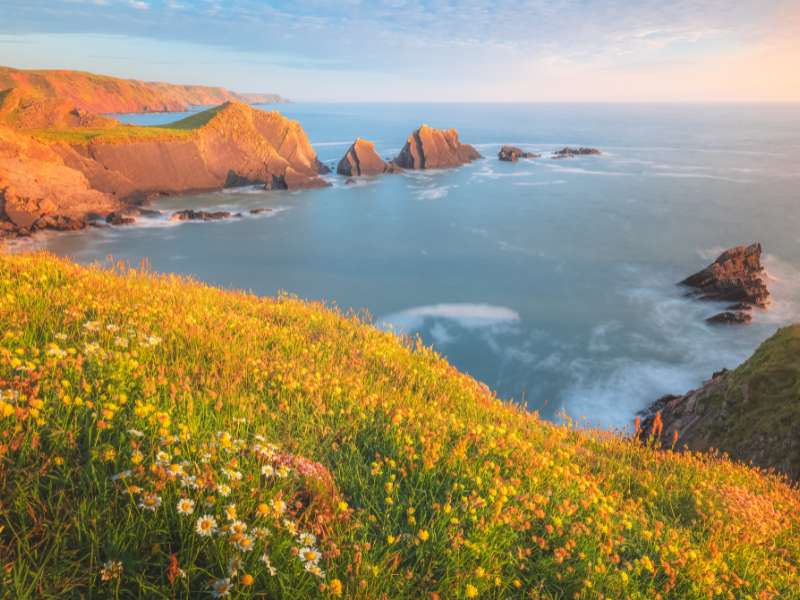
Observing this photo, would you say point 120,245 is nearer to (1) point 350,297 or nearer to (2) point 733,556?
(1) point 350,297

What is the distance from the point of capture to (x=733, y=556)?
4.37 m

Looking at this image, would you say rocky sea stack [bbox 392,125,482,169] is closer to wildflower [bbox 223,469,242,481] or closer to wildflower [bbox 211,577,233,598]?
wildflower [bbox 223,469,242,481]

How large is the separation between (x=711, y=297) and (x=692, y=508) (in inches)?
1358

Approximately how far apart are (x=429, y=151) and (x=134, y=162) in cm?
4956

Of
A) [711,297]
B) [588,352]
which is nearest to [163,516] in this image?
[588,352]

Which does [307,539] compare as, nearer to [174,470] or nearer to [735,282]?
[174,470]

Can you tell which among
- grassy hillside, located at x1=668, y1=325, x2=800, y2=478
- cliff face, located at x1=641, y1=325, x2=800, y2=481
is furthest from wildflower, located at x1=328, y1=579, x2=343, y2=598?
grassy hillside, located at x1=668, y1=325, x2=800, y2=478

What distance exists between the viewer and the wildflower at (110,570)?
2439 mm

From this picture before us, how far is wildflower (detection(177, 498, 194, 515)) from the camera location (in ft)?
8.70

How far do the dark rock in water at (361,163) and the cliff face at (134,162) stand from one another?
506cm

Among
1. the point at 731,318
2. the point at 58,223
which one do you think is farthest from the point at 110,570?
the point at 58,223

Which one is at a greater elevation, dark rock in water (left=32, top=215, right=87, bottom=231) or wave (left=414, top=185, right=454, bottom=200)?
wave (left=414, top=185, right=454, bottom=200)

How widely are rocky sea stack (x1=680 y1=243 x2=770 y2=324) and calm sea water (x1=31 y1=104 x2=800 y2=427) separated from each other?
119cm

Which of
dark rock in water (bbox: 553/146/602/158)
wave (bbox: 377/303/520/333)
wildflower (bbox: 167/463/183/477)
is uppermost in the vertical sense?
dark rock in water (bbox: 553/146/602/158)
